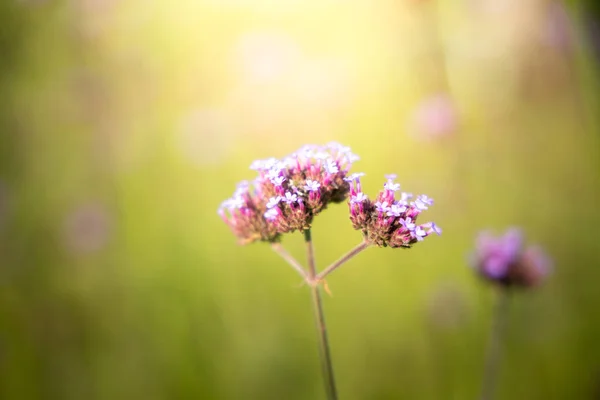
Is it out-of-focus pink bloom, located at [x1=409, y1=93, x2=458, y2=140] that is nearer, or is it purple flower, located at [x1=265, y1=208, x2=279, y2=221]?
purple flower, located at [x1=265, y1=208, x2=279, y2=221]

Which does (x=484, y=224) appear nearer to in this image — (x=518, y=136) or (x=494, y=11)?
(x=518, y=136)

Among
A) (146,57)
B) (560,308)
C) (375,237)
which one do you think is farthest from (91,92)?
(560,308)

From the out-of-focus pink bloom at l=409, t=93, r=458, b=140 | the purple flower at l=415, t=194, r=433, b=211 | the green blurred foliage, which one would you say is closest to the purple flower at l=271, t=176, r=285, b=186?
the purple flower at l=415, t=194, r=433, b=211

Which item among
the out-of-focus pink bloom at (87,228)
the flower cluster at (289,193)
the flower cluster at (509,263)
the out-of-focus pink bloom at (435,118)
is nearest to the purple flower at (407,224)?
the flower cluster at (289,193)

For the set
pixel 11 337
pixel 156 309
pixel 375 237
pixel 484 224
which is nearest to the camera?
pixel 375 237

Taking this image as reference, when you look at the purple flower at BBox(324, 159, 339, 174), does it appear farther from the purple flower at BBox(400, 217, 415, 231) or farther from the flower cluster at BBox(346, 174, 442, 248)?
the purple flower at BBox(400, 217, 415, 231)

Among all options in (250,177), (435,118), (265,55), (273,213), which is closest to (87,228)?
(250,177)

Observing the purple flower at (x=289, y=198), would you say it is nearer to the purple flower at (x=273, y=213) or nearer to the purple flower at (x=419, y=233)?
the purple flower at (x=273, y=213)
